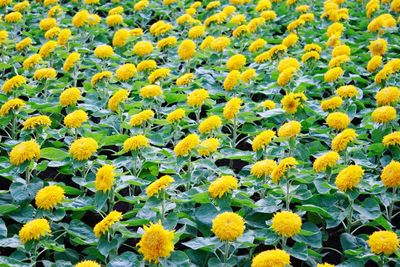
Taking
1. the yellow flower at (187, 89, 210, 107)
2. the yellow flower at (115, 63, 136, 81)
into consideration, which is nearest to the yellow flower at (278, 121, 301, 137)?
the yellow flower at (187, 89, 210, 107)

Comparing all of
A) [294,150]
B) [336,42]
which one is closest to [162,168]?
[294,150]

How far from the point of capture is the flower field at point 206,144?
321cm

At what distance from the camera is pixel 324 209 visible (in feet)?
11.2

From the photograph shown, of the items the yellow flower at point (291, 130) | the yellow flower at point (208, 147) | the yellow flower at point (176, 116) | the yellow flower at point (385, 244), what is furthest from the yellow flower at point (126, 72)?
the yellow flower at point (385, 244)

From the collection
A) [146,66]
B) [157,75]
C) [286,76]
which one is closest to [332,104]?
[286,76]

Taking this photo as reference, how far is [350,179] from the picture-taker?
10.7 feet

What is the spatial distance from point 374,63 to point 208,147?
201 cm

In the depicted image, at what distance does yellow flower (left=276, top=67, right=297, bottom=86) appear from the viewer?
15.6ft

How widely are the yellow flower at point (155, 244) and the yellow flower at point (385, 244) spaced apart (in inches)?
39.3

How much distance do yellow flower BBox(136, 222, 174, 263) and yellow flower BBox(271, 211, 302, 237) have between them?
1.86 ft

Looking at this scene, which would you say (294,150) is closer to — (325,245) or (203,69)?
(325,245)

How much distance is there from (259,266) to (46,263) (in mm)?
1205

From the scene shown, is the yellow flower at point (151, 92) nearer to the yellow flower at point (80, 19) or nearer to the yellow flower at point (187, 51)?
the yellow flower at point (187, 51)

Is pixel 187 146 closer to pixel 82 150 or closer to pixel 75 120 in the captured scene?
pixel 82 150
